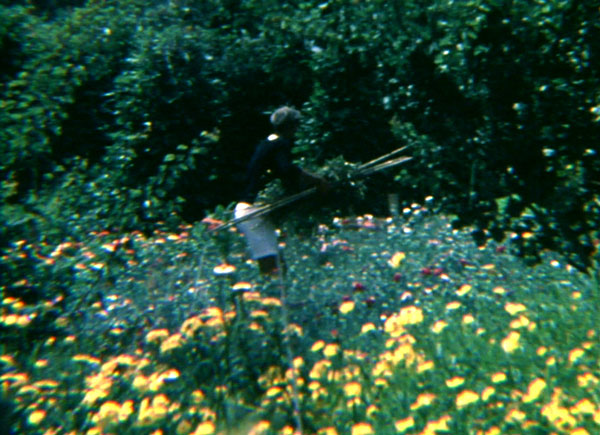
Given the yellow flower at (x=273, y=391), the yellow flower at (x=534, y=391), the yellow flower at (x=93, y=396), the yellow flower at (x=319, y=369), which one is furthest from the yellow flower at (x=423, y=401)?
the yellow flower at (x=93, y=396)

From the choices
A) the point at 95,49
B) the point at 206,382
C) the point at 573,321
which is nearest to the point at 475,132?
the point at 573,321

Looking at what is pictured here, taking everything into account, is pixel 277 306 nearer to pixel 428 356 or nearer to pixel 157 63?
pixel 428 356

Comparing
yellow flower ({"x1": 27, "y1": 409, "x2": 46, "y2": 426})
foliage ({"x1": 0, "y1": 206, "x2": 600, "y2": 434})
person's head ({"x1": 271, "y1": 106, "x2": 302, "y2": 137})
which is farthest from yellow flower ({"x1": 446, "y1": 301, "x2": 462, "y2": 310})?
yellow flower ({"x1": 27, "y1": 409, "x2": 46, "y2": 426})

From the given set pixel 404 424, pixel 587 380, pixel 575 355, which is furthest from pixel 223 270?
pixel 587 380

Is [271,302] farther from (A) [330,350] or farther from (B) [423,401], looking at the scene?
(B) [423,401]

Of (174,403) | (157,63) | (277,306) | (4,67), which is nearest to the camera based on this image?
(174,403)

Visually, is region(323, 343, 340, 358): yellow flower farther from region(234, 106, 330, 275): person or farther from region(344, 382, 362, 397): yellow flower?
region(234, 106, 330, 275): person

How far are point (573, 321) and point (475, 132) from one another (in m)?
1.06

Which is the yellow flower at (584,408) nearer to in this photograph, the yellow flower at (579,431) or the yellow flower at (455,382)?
the yellow flower at (579,431)

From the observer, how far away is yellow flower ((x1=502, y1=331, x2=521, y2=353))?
416 cm

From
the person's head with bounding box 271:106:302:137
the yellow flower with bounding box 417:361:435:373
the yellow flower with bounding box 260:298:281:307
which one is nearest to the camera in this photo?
the yellow flower with bounding box 417:361:435:373

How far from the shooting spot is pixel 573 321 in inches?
179

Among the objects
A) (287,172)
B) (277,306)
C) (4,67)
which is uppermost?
(4,67)

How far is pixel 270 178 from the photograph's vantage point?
6.38 metres
